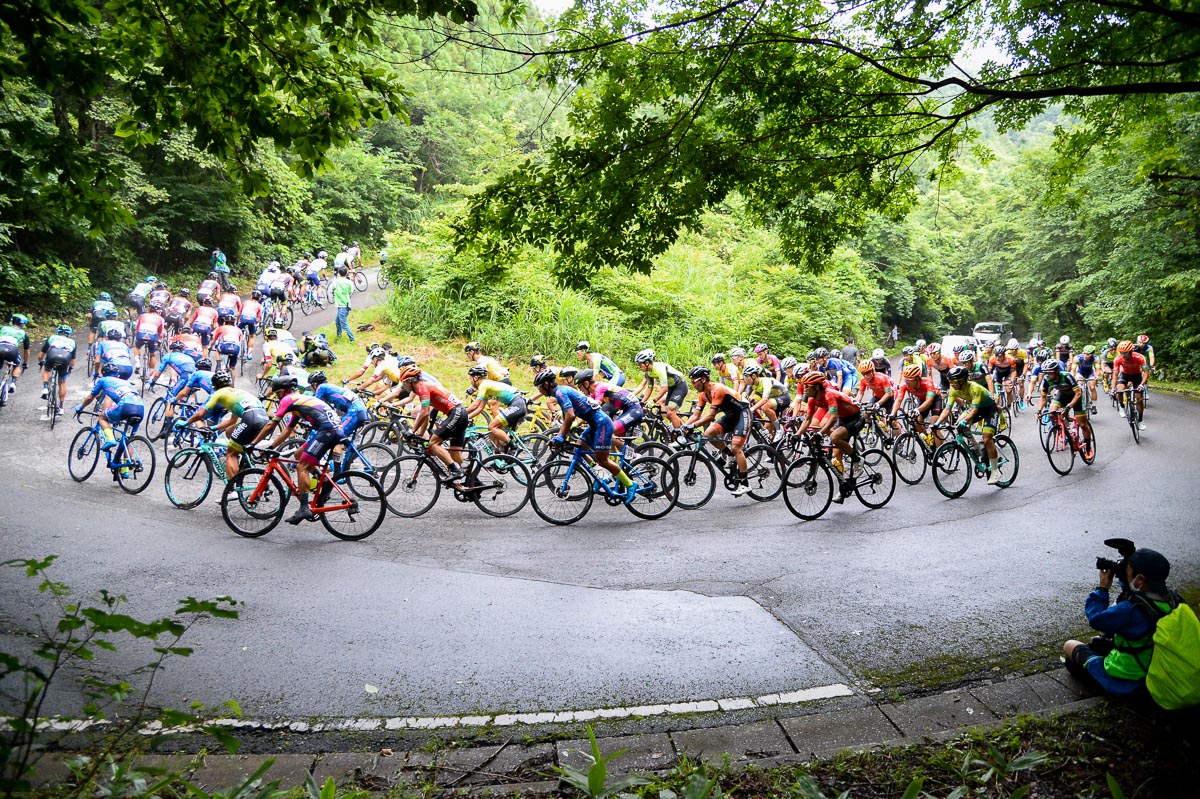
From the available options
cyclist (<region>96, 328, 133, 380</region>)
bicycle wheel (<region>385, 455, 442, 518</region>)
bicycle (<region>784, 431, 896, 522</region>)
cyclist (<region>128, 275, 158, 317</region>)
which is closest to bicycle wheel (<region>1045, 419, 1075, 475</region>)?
bicycle (<region>784, 431, 896, 522</region>)

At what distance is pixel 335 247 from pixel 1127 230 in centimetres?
3564

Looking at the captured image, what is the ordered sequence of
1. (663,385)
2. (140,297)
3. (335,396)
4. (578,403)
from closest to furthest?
(578,403), (335,396), (663,385), (140,297)

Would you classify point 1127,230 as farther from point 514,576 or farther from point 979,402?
point 514,576

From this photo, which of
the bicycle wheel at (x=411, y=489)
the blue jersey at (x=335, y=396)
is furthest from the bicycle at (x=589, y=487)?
the blue jersey at (x=335, y=396)

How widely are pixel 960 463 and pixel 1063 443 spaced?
9.05 ft

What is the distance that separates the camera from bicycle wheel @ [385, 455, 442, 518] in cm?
939

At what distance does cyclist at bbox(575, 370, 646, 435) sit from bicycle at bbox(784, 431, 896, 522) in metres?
2.26

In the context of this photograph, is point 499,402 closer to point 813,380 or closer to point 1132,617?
point 813,380

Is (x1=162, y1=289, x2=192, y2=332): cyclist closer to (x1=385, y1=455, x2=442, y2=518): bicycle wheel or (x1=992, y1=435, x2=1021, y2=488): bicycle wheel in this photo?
(x1=385, y1=455, x2=442, y2=518): bicycle wheel

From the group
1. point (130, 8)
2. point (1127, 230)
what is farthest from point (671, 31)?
point (1127, 230)

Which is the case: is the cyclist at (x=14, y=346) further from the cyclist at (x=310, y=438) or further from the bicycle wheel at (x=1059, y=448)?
the bicycle wheel at (x=1059, y=448)

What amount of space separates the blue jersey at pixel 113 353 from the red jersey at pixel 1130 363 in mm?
19708

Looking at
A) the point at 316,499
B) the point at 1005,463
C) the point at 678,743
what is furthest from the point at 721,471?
the point at 678,743

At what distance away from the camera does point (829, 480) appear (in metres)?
9.59
